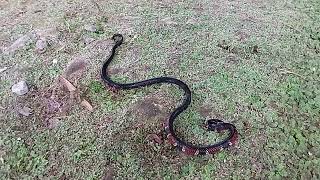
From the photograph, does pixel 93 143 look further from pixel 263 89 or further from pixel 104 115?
pixel 263 89

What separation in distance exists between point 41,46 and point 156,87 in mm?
1566

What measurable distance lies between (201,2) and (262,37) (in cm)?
111

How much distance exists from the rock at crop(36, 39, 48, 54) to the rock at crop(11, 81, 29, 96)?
0.63 m

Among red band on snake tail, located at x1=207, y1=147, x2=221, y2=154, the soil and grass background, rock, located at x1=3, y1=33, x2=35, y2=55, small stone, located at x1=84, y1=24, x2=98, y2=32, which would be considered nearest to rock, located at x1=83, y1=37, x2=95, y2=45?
the soil and grass background

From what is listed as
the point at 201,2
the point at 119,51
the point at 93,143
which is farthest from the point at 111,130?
the point at 201,2

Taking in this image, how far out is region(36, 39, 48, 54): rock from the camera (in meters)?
4.87

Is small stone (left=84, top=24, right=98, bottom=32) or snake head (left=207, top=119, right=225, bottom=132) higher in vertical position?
small stone (left=84, top=24, right=98, bottom=32)

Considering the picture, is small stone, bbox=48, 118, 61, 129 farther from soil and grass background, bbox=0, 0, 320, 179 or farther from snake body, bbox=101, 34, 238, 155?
snake body, bbox=101, 34, 238, 155

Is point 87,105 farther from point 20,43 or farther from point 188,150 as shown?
point 20,43

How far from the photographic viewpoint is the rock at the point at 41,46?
16.0 ft

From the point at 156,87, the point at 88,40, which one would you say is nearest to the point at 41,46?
the point at 88,40

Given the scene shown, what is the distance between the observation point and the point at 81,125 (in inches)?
157

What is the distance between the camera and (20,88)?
14.1 feet

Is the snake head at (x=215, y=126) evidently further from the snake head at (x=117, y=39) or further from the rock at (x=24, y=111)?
the rock at (x=24, y=111)
